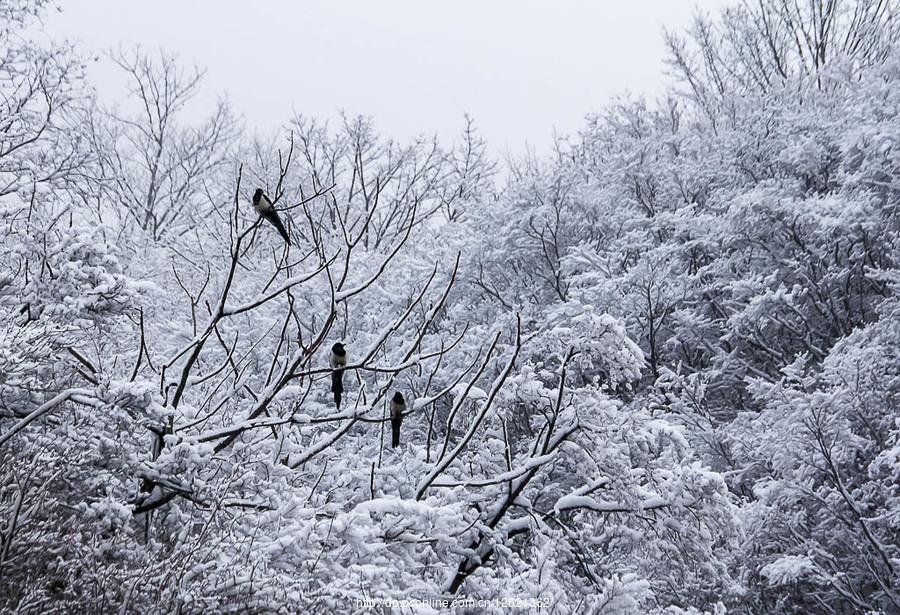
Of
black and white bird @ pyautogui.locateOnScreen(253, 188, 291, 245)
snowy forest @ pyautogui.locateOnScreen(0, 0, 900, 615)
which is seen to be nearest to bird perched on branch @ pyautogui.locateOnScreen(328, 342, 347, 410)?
snowy forest @ pyautogui.locateOnScreen(0, 0, 900, 615)

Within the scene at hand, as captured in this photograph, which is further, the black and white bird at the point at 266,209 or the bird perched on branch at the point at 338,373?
the bird perched on branch at the point at 338,373

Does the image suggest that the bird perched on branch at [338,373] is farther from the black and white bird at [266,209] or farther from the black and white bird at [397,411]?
the black and white bird at [266,209]

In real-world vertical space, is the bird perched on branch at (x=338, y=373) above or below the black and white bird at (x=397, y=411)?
above

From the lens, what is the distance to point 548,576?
4.40 m

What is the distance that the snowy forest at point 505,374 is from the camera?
11.3ft

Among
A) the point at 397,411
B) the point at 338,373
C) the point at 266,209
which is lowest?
the point at 397,411

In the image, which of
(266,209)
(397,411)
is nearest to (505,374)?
(397,411)

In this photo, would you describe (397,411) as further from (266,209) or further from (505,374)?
(266,209)

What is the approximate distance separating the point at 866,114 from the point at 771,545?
645 cm

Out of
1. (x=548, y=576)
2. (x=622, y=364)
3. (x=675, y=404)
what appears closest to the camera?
(x=548, y=576)

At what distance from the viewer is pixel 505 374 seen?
4082 millimetres

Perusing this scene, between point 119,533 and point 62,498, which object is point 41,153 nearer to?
point 62,498

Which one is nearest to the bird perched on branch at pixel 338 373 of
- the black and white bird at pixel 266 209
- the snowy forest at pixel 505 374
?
the snowy forest at pixel 505 374

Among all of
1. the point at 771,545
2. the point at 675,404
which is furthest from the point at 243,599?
the point at 675,404
